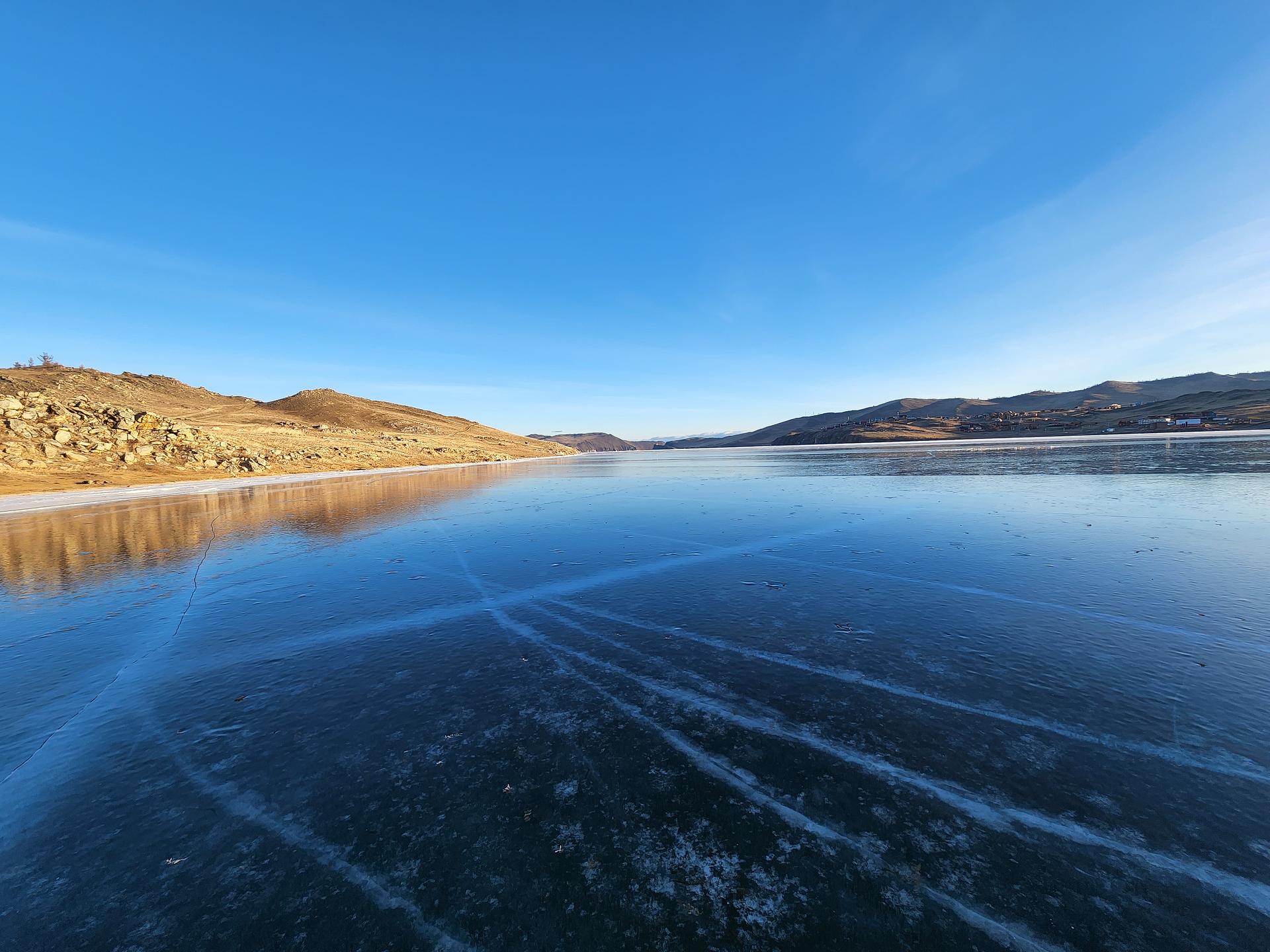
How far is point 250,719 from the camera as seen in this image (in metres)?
4.50

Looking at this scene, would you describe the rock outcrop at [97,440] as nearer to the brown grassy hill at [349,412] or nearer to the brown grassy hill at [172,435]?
the brown grassy hill at [172,435]

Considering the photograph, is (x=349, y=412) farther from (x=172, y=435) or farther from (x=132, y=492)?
(x=132, y=492)

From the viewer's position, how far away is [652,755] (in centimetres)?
378

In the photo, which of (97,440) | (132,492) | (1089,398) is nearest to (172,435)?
(97,440)

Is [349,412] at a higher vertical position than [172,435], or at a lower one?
higher

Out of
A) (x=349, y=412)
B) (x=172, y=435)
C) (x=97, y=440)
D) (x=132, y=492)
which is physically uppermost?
(x=349, y=412)

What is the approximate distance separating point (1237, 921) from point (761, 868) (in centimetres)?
230

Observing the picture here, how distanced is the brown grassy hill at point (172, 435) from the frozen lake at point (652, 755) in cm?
2966

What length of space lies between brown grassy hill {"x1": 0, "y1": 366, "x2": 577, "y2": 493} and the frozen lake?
29.7 m

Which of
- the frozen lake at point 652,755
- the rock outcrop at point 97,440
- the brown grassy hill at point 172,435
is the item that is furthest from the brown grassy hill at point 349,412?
the frozen lake at point 652,755

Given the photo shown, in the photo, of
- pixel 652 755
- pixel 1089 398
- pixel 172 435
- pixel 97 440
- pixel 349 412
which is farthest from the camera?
pixel 1089 398

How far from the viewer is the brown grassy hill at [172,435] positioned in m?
28.2

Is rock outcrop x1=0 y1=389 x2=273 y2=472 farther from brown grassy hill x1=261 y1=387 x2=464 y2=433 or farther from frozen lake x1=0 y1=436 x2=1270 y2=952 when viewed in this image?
brown grassy hill x1=261 y1=387 x2=464 y2=433

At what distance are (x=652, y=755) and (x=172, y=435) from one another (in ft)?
154
